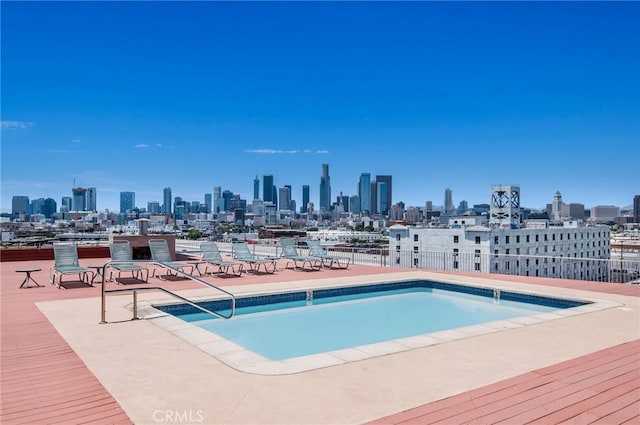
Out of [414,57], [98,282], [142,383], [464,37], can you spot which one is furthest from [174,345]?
[414,57]

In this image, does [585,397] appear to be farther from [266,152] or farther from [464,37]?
[266,152]

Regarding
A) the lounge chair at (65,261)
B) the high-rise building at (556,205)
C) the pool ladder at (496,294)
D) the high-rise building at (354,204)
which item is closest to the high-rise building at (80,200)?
the lounge chair at (65,261)

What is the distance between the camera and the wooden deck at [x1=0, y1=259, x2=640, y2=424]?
3.16m

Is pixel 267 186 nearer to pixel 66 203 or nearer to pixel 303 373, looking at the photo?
pixel 66 203

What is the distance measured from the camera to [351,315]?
8.89 m

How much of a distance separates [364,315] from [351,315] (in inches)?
10.8

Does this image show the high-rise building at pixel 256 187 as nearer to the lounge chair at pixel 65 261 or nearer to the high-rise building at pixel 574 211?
the high-rise building at pixel 574 211

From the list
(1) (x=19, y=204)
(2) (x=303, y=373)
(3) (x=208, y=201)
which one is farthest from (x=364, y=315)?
(3) (x=208, y=201)

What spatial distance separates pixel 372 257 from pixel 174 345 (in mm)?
12705

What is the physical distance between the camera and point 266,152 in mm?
130875
